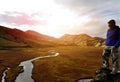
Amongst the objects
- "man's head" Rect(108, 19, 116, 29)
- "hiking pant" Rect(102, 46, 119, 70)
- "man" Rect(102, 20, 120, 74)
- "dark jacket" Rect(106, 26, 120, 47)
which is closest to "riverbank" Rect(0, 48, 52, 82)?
"hiking pant" Rect(102, 46, 119, 70)

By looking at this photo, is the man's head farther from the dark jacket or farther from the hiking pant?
the hiking pant

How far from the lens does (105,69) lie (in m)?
16.6

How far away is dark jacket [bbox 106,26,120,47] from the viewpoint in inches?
611

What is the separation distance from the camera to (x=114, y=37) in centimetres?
1566

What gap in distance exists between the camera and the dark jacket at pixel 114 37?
15.5 m

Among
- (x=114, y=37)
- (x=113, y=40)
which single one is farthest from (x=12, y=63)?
(x=114, y=37)

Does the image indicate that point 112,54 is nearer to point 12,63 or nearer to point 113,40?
point 113,40

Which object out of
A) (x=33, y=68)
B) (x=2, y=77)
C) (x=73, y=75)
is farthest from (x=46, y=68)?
(x=2, y=77)

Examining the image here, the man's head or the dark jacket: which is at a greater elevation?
the man's head

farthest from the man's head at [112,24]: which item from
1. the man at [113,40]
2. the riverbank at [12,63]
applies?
the riverbank at [12,63]

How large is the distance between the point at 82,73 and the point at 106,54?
62147 mm

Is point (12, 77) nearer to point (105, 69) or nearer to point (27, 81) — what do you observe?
point (27, 81)

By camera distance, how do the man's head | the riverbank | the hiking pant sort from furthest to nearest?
the riverbank
the hiking pant
the man's head

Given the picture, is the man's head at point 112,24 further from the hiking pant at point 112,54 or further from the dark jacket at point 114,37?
the hiking pant at point 112,54
